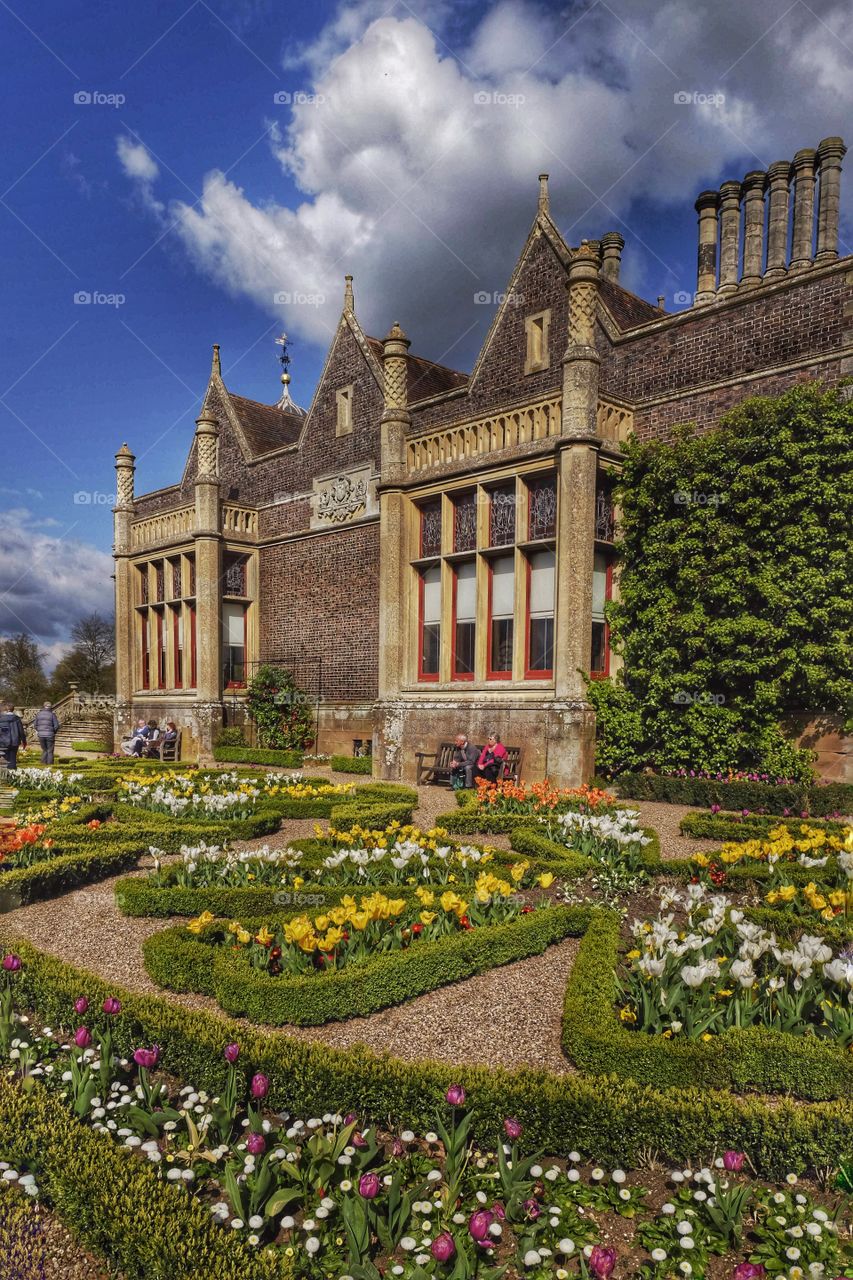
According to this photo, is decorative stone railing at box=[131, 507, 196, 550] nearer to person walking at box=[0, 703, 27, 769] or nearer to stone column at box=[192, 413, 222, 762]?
stone column at box=[192, 413, 222, 762]

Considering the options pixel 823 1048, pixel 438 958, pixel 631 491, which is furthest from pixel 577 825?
pixel 631 491

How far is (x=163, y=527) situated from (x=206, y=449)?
3.51 meters

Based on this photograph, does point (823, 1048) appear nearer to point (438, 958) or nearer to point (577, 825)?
point (438, 958)

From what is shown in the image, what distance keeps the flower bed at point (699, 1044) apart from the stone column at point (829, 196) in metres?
17.1

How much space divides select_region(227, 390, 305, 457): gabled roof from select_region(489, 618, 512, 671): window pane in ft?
37.9

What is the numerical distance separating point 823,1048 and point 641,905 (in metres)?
3.02

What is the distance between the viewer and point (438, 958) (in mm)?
5336

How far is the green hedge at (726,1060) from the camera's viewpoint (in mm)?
3809

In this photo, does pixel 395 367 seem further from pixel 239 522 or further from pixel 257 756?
pixel 257 756

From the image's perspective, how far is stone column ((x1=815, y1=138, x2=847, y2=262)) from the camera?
1664 cm

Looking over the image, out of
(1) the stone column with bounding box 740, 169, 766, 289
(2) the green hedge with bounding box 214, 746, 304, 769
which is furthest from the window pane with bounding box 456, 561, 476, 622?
(1) the stone column with bounding box 740, 169, 766, 289

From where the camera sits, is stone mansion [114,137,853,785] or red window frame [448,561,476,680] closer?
stone mansion [114,137,853,785]

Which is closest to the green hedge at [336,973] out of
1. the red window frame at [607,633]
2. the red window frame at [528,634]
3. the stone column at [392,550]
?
the red window frame at [528,634]

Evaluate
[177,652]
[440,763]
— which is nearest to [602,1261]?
[440,763]
